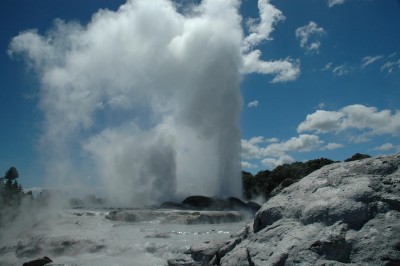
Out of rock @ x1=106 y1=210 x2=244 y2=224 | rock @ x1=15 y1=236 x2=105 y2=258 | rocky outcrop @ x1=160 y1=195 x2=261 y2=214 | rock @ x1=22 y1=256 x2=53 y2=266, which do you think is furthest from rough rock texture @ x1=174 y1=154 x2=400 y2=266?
rocky outcrop @ x1=160 y1=195 x2=261 y2=214

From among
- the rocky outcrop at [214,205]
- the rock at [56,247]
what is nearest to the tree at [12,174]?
the rocky outcrop at [214,205]

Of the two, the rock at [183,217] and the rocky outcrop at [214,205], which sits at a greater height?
the rocky outcrop at [214,205]

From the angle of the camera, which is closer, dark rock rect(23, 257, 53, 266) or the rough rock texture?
the rough rock texture

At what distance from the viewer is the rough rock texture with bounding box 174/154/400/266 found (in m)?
4.75

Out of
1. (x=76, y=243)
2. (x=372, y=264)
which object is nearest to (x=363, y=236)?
(x=372, y=264)

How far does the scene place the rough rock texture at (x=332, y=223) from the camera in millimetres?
4750

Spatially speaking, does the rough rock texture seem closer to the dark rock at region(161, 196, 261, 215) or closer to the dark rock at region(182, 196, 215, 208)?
the dark rock at region(161, 196, 261, 215)

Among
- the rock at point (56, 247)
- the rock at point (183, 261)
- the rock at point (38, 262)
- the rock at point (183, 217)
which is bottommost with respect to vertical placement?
the rock at point (38, 262)

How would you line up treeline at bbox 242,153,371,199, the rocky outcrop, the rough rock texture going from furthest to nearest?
1. treeline at bbox 242,153,371,199
2. the rocky outcrop
3. the rough rock texture

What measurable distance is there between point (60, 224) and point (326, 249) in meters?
14.4

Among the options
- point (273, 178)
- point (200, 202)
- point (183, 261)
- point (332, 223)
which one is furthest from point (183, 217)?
point (273, 178)

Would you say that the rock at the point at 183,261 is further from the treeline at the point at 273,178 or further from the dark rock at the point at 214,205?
the treeline at the point at 273,178

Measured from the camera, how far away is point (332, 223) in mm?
5188

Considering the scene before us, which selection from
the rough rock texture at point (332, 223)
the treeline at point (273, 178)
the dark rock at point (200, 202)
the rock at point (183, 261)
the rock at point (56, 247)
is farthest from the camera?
the treeline at point (273, 178)
